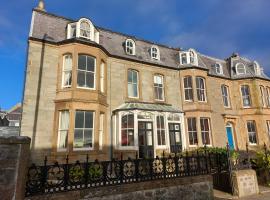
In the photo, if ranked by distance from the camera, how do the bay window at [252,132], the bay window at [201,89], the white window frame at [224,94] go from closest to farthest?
1. the bay window at [201,89]
2. the bay window at [252,132]
3. the white window frame at [224,94]

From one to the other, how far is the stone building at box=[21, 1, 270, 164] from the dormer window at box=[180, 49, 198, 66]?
0.10 m

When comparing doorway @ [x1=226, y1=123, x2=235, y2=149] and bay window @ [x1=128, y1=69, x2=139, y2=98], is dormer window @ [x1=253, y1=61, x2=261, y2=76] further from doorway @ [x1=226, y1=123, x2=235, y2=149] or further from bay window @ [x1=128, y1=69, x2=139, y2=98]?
bay window @ [x1=128, y1=69, x2=139, y2=98]

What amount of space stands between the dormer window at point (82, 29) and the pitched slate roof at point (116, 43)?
2.40ft

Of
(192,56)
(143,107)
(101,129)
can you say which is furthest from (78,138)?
(192,56)

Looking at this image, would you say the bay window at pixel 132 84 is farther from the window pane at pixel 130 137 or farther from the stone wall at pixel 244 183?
the stone wall at pixel 244 183

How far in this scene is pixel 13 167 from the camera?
15.6ft

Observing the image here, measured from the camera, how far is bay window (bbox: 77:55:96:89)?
13406mm

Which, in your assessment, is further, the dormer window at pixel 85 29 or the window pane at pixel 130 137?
the dormer window at pixel 85 29

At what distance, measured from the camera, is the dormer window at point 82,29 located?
47.3ft

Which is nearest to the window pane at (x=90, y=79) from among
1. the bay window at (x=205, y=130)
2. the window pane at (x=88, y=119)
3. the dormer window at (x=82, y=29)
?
the window pane at (x=88, y=119)

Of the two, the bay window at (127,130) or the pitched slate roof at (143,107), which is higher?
the pitched slate roof at (143,107)

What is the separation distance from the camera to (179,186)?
8.11 m

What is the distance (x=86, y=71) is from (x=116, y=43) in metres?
5.40

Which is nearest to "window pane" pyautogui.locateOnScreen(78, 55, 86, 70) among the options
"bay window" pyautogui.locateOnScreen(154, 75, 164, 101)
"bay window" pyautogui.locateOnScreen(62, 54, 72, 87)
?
"bay window" pyautogui.locateOnScreen(62, 54, 72, 87)
